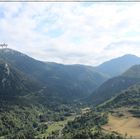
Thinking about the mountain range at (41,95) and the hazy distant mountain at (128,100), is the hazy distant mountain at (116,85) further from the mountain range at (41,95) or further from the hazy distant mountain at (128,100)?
the hazy distant mountain at (128,100)

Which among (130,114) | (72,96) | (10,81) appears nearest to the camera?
(130,114)

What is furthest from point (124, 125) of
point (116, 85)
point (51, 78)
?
point (51, 78)

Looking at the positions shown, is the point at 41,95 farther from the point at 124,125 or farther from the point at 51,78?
the point at 124,125

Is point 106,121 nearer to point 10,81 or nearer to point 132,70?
point 10,81

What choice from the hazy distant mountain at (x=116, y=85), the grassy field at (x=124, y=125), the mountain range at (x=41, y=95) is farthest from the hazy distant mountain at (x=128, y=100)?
the hazy distant mountain at (x=116, y=85)

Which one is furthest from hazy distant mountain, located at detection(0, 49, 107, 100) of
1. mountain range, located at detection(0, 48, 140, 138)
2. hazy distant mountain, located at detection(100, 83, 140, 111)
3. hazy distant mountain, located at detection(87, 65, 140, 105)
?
hazy distant mountain, located at detection(100, 83, 140, 111)

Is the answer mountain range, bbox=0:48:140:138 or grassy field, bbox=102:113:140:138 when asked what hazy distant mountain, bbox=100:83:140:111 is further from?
grassy field, bbox=102:113:140:138

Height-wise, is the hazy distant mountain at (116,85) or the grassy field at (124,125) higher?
the hazy distant mountain at (116,85)

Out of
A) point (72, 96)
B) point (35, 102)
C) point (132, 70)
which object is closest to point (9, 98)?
point (35, 102)
